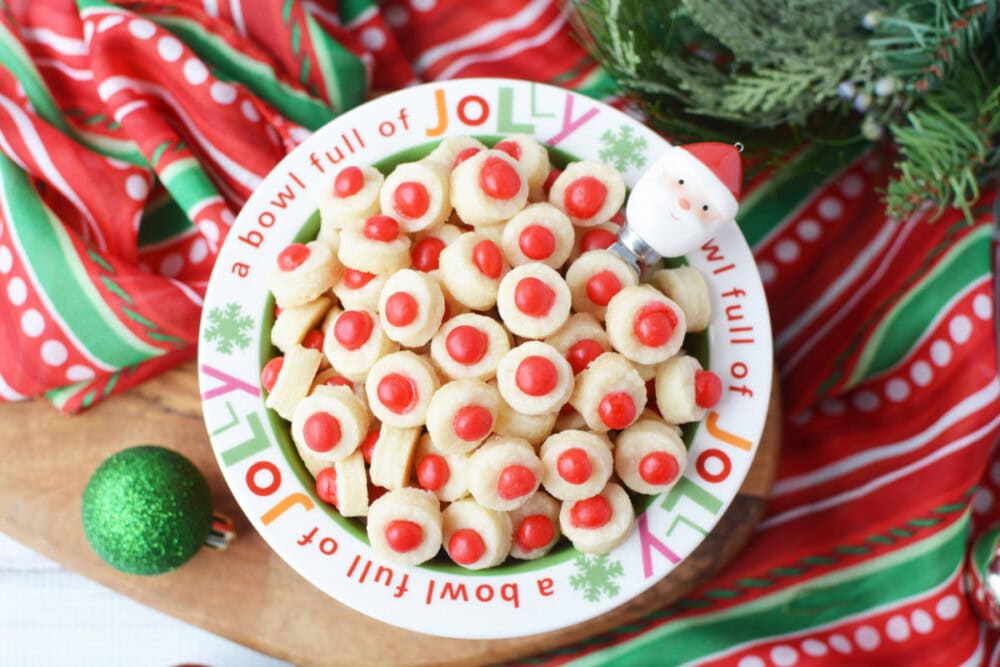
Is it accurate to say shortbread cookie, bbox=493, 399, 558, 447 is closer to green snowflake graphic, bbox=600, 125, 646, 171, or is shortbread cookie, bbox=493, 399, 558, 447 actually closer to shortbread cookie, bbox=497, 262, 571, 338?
shortbread cookie, bbox=497, 262, 571, 338

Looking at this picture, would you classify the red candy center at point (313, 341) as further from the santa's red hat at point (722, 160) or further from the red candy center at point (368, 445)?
the santa's red hat at point (722, 160)

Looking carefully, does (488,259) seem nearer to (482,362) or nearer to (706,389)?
(482,362)

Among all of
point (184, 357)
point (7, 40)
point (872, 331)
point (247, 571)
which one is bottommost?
point (247, 571)

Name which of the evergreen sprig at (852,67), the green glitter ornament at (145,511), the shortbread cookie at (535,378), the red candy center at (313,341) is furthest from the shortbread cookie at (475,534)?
the evergreen sprig at (852,67)

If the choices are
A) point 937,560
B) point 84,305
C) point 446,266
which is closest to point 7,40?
point 84,305

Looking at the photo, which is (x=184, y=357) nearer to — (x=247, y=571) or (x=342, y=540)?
(x=247, y=571)

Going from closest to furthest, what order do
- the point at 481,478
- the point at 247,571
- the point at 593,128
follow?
the point at 481,478 < the point at 593,128 < the point at 247,571
